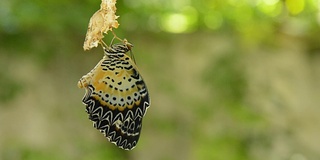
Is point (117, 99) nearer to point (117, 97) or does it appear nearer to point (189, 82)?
point (117, 97)

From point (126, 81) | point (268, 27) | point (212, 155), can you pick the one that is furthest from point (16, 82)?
point (126, 81)

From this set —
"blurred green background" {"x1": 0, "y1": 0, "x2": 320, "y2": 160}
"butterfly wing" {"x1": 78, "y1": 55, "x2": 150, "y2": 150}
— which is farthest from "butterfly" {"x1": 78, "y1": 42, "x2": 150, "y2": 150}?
"blurred green background" {"x1": 0, "y1": 0, "x2": 320, "y2": 160}

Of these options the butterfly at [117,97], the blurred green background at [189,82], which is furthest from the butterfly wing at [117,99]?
the blurred green background at [189,82]

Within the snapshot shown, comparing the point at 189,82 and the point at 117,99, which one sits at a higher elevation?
the point at 189,82

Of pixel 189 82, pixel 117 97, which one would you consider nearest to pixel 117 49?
pixel 117 97

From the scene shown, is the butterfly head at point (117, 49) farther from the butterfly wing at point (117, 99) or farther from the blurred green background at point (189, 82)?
the blurred green background at point (189, 82)

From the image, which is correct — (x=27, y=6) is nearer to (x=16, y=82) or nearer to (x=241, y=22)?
(x=16, y=82)

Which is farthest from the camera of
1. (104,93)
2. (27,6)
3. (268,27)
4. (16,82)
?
(268,27)
